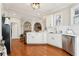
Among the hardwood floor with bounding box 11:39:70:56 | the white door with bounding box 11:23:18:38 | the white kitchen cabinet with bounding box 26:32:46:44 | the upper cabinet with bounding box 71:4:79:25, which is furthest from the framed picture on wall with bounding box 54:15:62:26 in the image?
the white door with bounding box 11:23:18:38

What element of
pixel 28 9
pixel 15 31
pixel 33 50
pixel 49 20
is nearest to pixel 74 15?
pixel 49 20

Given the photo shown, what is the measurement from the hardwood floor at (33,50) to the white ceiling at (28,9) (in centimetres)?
48

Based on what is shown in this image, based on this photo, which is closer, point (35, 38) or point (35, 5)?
point (35, 5)

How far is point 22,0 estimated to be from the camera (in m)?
1.86

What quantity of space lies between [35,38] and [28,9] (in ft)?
1.78

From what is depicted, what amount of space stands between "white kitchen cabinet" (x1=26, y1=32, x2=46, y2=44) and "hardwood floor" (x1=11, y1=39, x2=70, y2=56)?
0.07 m

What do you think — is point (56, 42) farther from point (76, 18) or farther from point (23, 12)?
point (23, 12)

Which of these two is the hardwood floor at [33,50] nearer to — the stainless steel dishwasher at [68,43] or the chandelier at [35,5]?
the stainless steel dishwasher at [68,43]

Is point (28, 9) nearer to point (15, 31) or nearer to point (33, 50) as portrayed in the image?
point (15, 31)

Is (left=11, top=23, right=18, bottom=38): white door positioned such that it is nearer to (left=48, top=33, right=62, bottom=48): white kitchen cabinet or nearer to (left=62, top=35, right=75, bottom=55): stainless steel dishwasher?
(left=48, top=33, right=62, bottom=48): white kitchen cabinet

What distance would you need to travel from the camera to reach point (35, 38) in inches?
82.6

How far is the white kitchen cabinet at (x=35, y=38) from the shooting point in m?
2.05

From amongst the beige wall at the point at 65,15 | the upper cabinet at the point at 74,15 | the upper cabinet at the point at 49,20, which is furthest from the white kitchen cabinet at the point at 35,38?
the upper cabinet at the point at 74,15

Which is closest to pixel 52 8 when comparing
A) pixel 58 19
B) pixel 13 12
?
pixel 58 19
